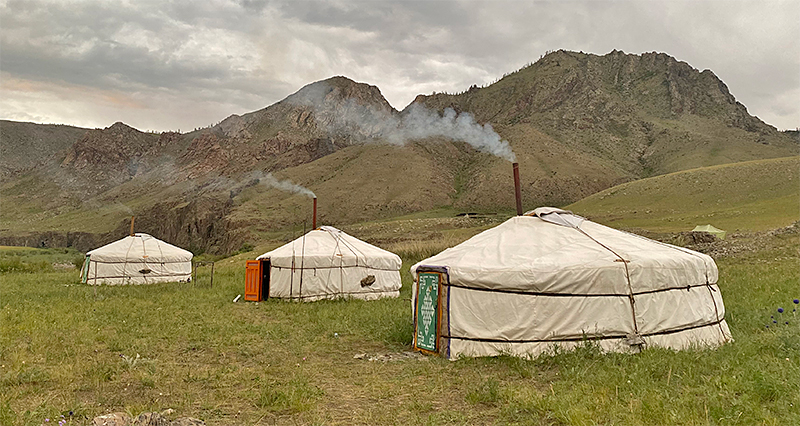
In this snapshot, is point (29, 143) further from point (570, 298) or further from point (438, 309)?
point (570, 298)

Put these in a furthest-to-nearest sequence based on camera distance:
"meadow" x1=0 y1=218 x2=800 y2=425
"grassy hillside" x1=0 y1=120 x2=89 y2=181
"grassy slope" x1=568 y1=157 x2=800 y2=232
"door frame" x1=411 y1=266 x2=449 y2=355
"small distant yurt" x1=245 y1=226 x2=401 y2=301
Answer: "grassy hillside" x1=0 y1=120 x2=89 y2=181 < "grassy slope" x1=568 y1=157 x2=800 y2=232 < "small distant yurt" x1=245 y1=226 x2=401 y2=301 < "door frame" x1=411 y1=266 x2=449 y2=355 < "meadow" x1=0 y1=218 x2=800 y2=425

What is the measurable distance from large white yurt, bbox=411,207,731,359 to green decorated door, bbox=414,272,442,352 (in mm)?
16

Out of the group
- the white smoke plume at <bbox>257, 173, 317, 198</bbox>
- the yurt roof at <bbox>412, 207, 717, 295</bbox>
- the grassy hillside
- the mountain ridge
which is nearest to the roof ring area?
the yurt roof at <bbox>412, 207, 717, 295</bbox>

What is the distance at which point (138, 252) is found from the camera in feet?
61.0

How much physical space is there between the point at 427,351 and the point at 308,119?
9078 cm

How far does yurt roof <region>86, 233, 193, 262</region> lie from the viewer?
18109mm

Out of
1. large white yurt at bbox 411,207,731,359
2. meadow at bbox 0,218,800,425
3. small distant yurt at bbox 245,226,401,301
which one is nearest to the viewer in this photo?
meadow at bbox 0,218,800,425

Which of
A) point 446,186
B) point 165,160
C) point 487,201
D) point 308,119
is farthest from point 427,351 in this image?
point 165,160

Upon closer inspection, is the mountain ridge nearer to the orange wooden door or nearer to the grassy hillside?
the grassy hillside

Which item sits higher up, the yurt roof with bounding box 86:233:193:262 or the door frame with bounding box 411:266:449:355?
the yurt roof with bounding box 86:233:193:262

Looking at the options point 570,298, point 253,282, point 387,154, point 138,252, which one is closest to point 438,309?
point 570,298

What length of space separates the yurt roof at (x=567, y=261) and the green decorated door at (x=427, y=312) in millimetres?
235

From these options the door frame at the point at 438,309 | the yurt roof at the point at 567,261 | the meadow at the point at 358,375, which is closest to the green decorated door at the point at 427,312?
the door frame at the point at 438,309

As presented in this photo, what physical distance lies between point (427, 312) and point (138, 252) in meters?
14.8
